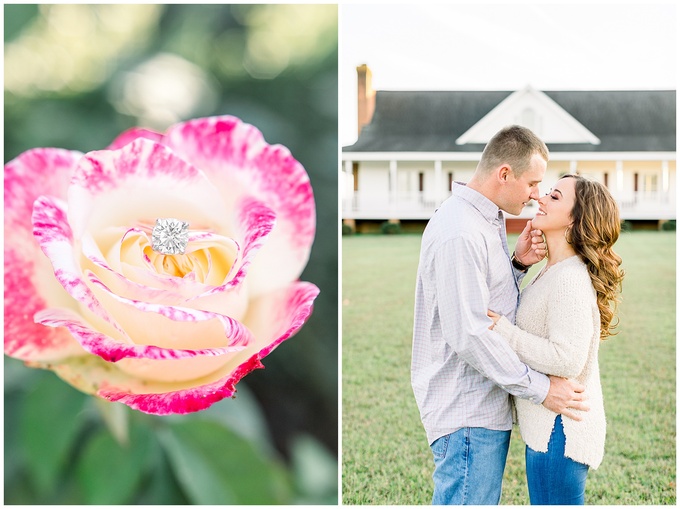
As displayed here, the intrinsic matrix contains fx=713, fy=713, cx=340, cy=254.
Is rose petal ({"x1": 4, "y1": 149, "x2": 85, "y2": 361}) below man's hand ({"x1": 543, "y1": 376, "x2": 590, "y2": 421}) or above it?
above

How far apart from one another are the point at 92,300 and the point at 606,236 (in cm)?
130

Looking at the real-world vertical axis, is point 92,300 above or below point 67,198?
below

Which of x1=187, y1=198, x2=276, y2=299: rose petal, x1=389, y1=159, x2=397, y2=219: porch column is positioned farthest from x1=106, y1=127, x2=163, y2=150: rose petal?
x1=389, y1=159, x2=397, y2=219: porch column

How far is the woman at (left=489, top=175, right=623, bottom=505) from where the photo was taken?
1.64 m

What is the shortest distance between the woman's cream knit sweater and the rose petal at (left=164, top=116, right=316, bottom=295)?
0.70 meters

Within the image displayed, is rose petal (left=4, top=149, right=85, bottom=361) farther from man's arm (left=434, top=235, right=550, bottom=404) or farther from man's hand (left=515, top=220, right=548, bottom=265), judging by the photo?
man's hand (left=515, top=220, right=548, bottom=265)

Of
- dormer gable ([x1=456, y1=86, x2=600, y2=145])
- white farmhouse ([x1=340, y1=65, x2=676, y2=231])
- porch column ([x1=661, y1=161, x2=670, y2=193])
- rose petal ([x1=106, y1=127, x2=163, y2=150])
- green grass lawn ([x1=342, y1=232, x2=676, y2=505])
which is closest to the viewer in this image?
rose petal ([x1=106, y1=127, x2=163, y2=150])

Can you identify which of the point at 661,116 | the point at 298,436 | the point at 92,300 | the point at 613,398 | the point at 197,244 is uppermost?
the point at 661,116

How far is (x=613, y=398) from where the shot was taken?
3.68m

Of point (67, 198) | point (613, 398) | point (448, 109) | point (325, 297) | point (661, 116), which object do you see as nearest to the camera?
point (67, 198)

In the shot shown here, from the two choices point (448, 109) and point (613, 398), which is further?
point (448, 109)

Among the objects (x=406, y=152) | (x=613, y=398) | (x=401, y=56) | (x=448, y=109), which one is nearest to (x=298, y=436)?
(x=401, y=56)

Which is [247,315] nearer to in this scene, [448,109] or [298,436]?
[298,436]

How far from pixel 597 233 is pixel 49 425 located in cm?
164
